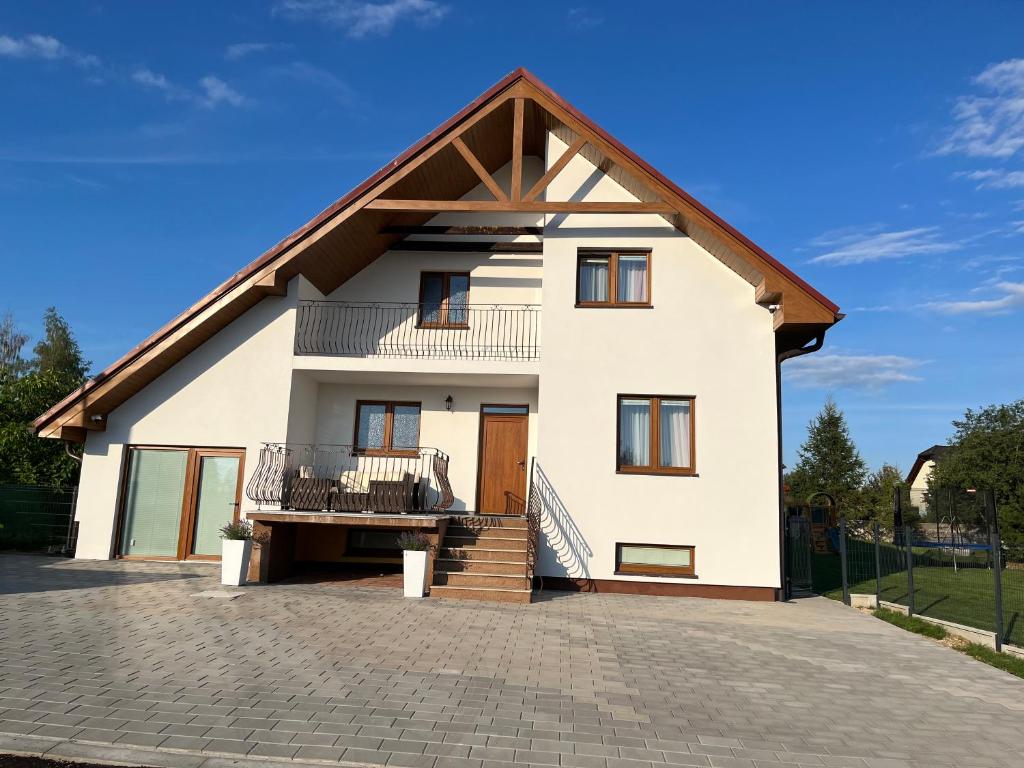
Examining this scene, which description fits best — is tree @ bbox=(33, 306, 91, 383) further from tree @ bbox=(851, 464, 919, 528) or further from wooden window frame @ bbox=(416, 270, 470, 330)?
tree @ bbox=(851, 464, 919, 528)

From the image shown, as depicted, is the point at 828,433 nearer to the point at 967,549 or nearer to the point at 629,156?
the point at 967,549

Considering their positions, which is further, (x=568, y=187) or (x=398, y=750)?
(x=568, y=187)

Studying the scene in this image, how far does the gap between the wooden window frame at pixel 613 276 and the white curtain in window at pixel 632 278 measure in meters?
0.08

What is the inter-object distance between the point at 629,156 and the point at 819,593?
8793mm

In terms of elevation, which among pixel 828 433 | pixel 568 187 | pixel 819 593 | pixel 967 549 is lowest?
pixel 819 593

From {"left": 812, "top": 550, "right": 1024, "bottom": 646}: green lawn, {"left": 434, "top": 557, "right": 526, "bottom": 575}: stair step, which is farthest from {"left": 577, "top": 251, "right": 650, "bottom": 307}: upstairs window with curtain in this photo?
{"left": 812, "top": 550, "right": 1024, "bottom": 646}: green lawn

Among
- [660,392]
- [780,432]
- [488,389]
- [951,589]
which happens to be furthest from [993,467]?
[488,389]

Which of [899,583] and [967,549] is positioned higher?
[967,549]

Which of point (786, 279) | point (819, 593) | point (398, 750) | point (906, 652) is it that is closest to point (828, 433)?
point (819, 593)

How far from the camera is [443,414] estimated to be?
13.6m

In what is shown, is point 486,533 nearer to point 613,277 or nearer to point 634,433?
point 634,433

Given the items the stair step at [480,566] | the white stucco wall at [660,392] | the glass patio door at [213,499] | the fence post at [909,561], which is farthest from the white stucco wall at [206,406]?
→ the fence post at [909,561]

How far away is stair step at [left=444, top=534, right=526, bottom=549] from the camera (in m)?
11.1

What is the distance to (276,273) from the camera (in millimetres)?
12000
